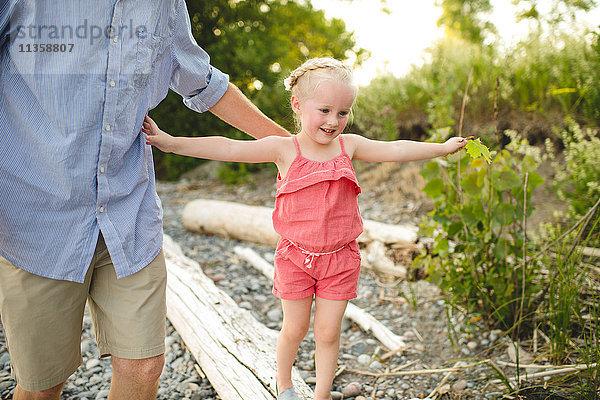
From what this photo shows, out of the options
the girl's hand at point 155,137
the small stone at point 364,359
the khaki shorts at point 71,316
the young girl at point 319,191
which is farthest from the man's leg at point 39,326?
the small stone at point 364,359

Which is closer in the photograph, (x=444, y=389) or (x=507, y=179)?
(x=444, y=389)

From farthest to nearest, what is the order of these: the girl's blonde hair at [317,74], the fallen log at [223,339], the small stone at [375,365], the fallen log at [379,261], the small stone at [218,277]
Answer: the small stone at [218,277], the fallen log at [379,261], the small stone at [375,365], the fallen log at [223,339], the girl's blonde hair at [317,74]

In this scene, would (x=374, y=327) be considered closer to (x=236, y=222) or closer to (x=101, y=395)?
(x=101, y=395)

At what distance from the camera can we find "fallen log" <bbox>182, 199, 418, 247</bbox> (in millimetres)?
4836

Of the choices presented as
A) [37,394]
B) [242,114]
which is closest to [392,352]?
[242,114]

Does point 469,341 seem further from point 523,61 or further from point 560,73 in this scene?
point 523,61

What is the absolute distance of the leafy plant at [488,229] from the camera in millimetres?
2781

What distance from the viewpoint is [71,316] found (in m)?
1.75

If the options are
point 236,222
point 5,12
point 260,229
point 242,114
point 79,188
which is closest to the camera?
point 5,12

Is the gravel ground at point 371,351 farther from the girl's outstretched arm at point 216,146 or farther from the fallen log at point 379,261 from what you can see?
the girl's outstretched arm at point 216,146

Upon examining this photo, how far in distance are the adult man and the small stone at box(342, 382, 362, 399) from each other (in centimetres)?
106

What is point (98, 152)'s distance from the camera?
5.32ft

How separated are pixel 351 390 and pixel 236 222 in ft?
9.36

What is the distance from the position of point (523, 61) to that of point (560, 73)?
32.7 inches
